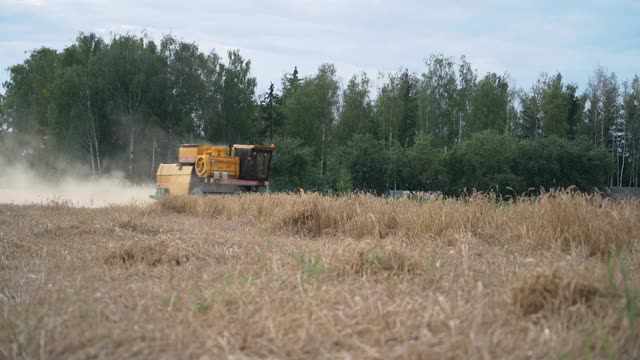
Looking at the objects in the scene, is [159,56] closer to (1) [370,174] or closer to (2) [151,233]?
(1) [370,174]

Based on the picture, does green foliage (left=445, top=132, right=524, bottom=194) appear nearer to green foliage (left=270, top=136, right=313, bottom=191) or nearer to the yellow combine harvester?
green foliage (left=270, top=136, right=313, bottom=191)

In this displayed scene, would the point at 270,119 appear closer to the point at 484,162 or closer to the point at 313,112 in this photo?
the point at 313,112

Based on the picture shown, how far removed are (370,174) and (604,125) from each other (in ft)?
75.0

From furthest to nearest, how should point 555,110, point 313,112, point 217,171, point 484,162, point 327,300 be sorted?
point 313,112 → point 555,110 → point 484,162 → point 217,171 → point 327,300

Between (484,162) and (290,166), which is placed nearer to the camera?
(484,162)

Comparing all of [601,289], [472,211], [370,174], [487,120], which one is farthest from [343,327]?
[487,120]

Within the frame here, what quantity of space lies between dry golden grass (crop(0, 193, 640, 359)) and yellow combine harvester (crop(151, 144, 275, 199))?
1671 cm

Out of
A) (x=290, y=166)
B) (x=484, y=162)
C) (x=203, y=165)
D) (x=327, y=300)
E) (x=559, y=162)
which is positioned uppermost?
(x=327, y=300)

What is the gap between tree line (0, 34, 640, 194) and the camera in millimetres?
46250

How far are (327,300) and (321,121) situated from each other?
180 feet

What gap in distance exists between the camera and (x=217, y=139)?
48312 mm

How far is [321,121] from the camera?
5825 cm

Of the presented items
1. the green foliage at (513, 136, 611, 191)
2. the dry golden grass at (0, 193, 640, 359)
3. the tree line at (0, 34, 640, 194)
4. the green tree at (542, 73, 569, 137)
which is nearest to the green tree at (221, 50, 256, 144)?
the tree line at (0, 34, 640, 194)

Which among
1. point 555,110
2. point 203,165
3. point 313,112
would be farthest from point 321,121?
point 203,165
